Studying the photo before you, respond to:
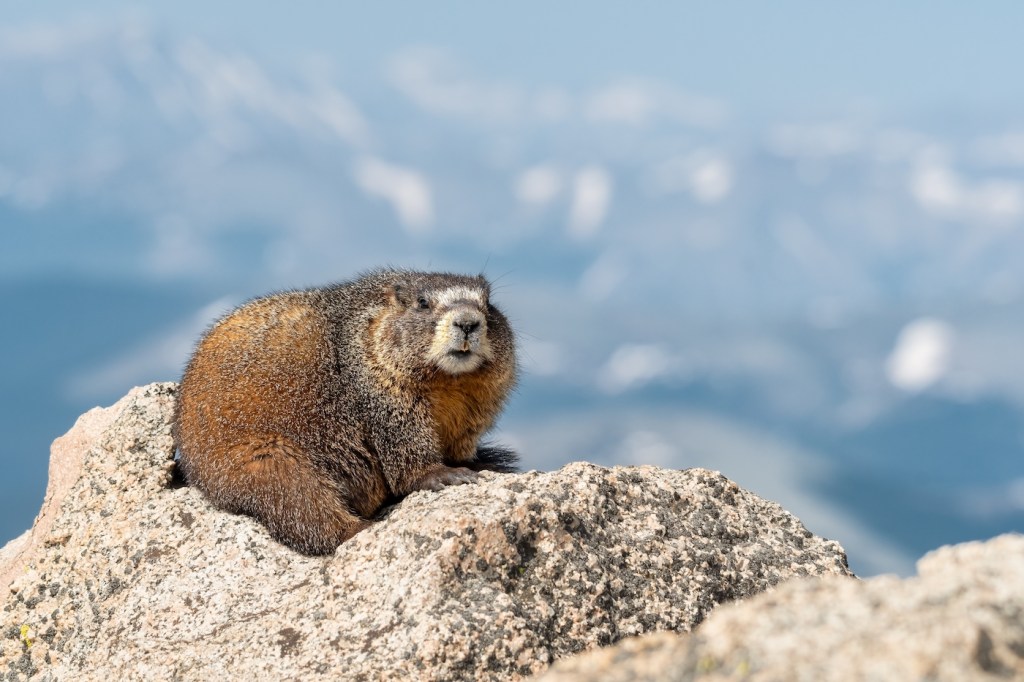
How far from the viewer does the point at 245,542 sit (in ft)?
20.6

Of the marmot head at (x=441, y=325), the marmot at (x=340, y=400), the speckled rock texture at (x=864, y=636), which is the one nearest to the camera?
the speckled rock texture at (x=864, y=636)

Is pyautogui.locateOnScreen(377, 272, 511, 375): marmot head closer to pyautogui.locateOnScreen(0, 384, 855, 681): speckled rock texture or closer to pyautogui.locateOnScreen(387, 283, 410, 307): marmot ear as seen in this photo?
pyautogui.locateOnScreen(387, 283, 410, 307): marmot ear

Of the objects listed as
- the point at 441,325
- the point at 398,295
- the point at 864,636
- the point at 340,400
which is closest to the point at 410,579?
the point at 340,400

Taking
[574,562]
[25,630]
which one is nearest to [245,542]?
[25,630]

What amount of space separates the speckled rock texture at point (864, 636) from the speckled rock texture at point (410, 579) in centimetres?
199

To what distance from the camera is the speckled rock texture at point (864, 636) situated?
250cm

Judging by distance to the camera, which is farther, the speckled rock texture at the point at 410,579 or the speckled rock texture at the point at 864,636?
the speckled rock texture at the point at 410,579

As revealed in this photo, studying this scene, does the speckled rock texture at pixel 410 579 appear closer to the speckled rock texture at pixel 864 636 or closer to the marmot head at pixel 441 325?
the marmot head at pixel 441 325

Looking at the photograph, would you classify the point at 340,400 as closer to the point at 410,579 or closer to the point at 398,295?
the point at 398,295

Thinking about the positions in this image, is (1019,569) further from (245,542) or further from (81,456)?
(81,456)

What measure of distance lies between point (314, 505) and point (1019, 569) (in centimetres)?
426

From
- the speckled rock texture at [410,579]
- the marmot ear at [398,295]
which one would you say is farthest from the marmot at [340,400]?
the speckled rock texture at [410,579]

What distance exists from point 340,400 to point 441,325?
2.65ft

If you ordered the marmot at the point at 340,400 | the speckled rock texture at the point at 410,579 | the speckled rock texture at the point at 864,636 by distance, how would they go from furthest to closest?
the marmot at the point at 340,400
the speckled rock texture at the point at 410,579
the speckled rock texture at the point at 864,636
